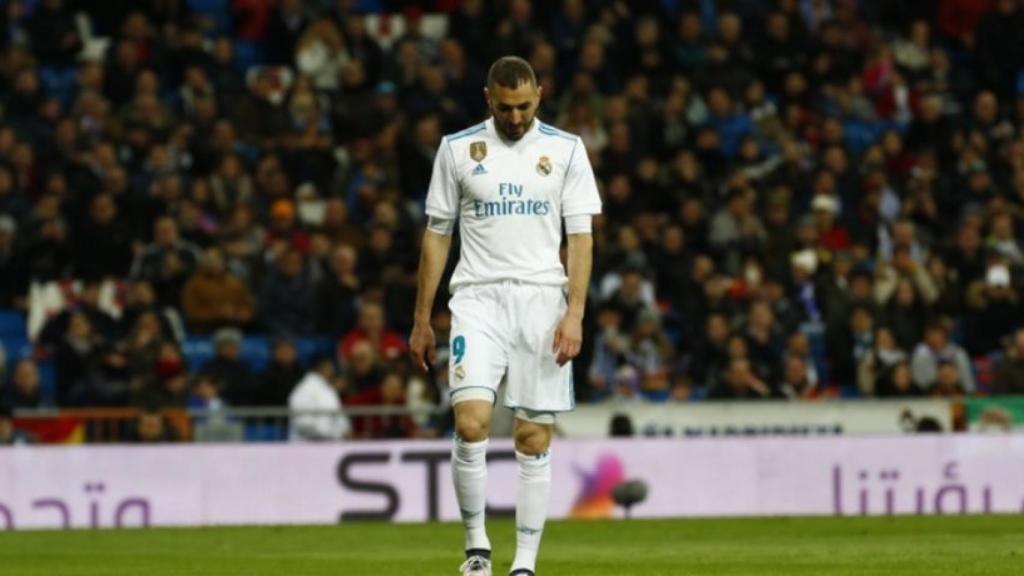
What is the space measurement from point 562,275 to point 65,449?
31.4ft

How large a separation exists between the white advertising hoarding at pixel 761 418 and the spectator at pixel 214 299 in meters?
3.54

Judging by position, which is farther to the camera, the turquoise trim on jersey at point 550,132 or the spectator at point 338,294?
the spectator at point 338,294

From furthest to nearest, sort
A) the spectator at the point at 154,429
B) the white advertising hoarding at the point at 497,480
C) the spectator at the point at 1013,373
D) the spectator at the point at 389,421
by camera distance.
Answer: the spectator at the point at 1013,373 → the spectator at the point at 389,421 → the spectator at the point at 154,429 → the white advertising hoarding at the point at 497,480

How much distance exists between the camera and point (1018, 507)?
763 inches

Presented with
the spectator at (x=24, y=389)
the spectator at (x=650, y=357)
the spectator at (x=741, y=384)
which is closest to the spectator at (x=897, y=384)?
the spectator at (x=741, y=384)

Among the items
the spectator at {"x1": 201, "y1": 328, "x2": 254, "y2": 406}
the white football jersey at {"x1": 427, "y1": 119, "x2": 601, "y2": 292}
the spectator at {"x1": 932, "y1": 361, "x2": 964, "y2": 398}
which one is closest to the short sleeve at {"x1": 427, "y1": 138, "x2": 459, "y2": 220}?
the white football jersey at {"x1": 427, "y1": 119, "x2": 601, "y2": 292}

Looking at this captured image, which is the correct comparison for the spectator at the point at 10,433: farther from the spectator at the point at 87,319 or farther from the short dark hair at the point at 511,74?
the short dark hair at the point at 511,74

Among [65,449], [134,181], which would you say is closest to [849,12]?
[134,181]

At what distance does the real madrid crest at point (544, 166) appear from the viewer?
1021 cm

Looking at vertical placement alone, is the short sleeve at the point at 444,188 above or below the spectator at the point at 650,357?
above

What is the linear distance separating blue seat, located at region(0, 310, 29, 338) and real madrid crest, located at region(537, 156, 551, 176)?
1275 cm

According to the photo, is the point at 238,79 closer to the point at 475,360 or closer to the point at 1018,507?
the point at 1018,507

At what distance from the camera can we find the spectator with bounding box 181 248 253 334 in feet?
70.6

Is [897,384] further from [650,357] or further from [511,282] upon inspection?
[511,282]
